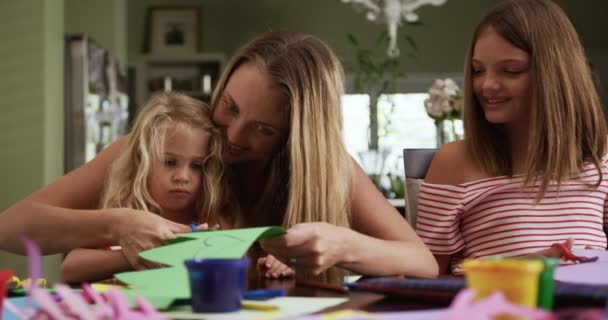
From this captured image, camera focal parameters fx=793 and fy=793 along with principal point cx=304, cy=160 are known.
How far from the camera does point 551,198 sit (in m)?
1.68

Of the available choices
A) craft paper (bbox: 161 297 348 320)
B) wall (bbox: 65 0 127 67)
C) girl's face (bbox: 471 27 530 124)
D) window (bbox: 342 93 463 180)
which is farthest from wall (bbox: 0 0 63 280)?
window (bbox: 342 93 463 180)

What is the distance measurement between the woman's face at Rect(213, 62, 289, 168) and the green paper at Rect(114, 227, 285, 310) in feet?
1.31

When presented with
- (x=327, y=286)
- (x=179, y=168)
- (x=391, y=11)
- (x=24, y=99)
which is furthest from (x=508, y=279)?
(x=391, y=11)

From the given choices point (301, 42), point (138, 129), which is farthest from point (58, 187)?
point (301, 42)

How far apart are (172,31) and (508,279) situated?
7698mm

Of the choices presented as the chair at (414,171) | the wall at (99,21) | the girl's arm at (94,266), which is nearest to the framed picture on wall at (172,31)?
the wall at (99,21)

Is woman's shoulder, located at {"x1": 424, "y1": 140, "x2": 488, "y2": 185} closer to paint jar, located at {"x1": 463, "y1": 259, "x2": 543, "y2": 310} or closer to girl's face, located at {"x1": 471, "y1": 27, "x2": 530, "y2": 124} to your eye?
girl's face, located at {"x1": 471, "y1": 27, "x2": 530, "y2": 124}

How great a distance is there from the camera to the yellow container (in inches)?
25.4

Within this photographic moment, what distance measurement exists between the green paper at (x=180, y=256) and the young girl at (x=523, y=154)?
0.76 metres

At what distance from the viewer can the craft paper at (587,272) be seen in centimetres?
105

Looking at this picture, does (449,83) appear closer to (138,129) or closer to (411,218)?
(411,218)

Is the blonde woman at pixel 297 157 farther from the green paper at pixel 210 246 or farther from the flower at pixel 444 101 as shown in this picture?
the flower at pixel 444 101

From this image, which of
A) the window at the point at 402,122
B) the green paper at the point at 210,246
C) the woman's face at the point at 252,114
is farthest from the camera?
the window at the point at 402,122

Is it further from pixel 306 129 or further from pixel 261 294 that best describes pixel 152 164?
pixel 261 294
